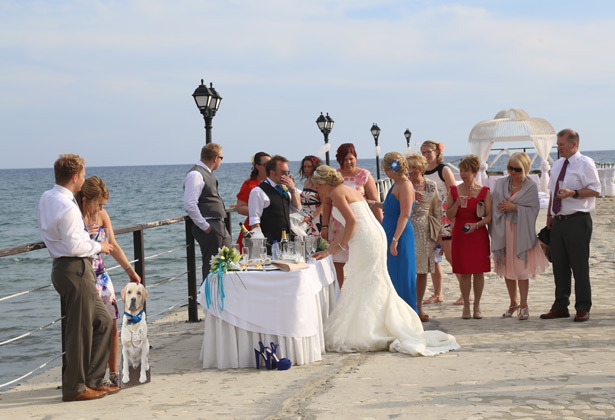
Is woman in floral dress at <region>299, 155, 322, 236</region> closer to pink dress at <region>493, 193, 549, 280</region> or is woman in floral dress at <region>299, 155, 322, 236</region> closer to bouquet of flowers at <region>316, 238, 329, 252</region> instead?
bouquet of flowers at <region>316, 238, 329, 252</region>

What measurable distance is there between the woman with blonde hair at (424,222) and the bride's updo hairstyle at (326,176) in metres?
1.15

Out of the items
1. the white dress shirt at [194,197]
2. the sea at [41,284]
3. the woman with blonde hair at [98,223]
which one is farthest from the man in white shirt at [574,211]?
the woman with blonde hair at [98,223]

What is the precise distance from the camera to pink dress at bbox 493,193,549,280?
23.7ft

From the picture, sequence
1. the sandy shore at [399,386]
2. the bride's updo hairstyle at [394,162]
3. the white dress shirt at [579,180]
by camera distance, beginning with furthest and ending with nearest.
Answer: the white dress shirt at [579,180], the bride's updo hairstyle at [394,162], the sandy shore at [399,386]

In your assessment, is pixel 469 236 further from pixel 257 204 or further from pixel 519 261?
pixel 257 204

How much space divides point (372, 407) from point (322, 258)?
82.6 inches

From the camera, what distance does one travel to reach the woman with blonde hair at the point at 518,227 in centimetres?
717

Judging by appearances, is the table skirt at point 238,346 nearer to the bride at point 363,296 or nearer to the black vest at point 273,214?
the bride at point 363,296

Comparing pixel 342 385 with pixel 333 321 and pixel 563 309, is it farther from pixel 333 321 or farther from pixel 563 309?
pixel 563 309

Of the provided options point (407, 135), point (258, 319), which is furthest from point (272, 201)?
point (407, 135)

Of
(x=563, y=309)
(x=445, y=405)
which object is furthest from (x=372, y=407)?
(x=563, y=309)

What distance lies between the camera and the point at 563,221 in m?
7.05

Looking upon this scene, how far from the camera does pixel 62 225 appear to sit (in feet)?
15.0

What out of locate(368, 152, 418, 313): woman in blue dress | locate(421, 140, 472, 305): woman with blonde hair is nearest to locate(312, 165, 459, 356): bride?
locate(368, 152, 418, 313): woman in blue dress
